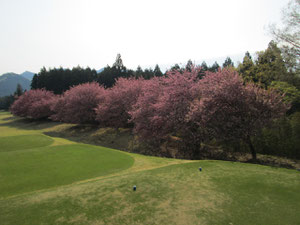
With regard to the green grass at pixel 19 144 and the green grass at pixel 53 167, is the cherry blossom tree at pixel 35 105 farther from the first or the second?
the green grass at pixel 53 167

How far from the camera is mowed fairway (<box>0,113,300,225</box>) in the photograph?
498cm

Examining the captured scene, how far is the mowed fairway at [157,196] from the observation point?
16.3 feet

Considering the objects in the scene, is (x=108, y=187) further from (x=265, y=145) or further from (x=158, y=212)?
(x=265, y=145)

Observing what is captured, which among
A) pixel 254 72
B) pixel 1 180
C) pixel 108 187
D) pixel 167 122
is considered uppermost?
pixel 254 72

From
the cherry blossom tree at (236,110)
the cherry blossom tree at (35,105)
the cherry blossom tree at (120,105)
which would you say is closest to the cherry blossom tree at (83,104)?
the cherry blossom tree at (120,105)

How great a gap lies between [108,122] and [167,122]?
45.3 ft

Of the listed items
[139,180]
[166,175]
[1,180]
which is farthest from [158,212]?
[1,180]

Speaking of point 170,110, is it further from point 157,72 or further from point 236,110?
point 157,72

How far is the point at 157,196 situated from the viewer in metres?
6.23

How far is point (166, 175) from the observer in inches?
323

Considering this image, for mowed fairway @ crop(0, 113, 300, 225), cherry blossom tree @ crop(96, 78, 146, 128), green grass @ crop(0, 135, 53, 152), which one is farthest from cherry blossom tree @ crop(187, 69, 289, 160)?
green grass @ crop(0, 135, 53, 152)

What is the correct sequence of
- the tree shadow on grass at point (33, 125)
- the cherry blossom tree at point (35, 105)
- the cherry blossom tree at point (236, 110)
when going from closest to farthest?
the cherry blossom tree at point (236, 110) → the tree shadow on grass at point (33, 125) → the cherry blossom tree at point (35, 105)

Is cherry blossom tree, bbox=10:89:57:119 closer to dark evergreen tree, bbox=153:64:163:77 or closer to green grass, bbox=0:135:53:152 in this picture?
green grass, bbox=0:135:53:152

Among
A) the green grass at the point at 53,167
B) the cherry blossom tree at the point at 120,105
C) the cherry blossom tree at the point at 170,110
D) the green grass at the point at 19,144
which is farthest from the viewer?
the cherry blossom tree at the point at 120,105
